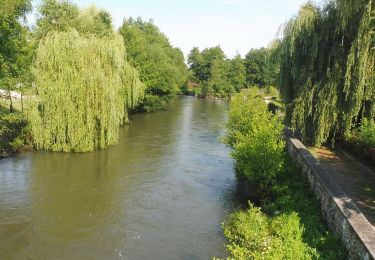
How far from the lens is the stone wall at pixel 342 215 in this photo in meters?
8.34

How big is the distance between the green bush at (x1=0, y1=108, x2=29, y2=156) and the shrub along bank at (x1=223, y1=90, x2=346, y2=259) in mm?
13764

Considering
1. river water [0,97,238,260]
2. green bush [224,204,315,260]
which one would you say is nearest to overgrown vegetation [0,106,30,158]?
river water [0,97,238,260]

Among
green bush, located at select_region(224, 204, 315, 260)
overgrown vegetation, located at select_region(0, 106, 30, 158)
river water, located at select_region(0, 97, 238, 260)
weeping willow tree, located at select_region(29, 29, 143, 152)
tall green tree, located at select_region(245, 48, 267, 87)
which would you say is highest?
tall green tree, located at select_region(245, 48, 267, 87)

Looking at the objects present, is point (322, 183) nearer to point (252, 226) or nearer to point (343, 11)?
point (252, 226)

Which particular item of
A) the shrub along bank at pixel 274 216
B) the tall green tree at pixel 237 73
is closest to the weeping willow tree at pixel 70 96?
the shrub along bank at pixel 274 216

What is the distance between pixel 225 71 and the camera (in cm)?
8400

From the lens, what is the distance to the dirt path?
11.5 m

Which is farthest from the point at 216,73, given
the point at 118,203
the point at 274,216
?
the point at 274,216

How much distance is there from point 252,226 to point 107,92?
13667 millimetres

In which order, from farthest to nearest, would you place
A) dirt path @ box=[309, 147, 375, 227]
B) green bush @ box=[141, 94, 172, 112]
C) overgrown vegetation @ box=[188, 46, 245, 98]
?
overgrown vegetation @ box=[188, 46, 245, 98]
green bush @ box=[141, 94, 172, 112]
dirt path @ box=[309, 147, 375, 227]

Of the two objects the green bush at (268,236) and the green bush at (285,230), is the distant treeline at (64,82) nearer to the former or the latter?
the green bush at (285,230)

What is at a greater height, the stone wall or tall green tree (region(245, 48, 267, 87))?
tall green tree (region(245, 48, 267, 87))

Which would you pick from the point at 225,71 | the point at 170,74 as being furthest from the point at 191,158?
the point at 225,71

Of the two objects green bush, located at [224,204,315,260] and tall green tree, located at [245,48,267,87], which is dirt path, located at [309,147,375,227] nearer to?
green bush, located at [224,204,315,260]
